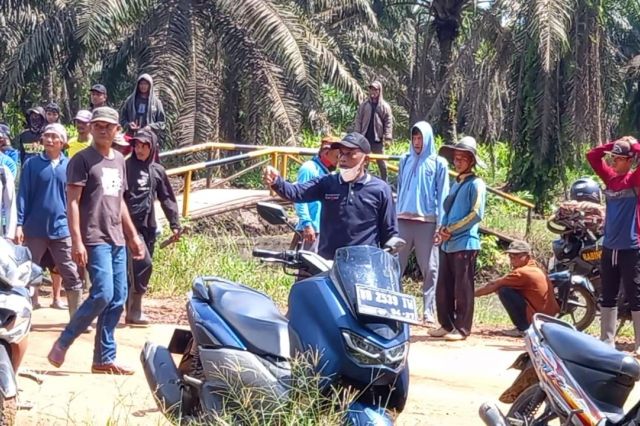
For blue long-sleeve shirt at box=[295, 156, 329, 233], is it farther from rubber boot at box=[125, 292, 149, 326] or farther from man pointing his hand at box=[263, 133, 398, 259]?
man pointing his hand at box=[263, 133, 398, 259]

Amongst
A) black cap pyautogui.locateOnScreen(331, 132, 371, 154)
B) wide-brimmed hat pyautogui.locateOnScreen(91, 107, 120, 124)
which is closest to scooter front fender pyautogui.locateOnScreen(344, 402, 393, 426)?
black cap pyautogui.locateOnScreen(331, 132, 371, 154)

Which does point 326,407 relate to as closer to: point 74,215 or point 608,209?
point 74,215

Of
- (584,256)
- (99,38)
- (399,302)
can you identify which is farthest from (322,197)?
(99,38)

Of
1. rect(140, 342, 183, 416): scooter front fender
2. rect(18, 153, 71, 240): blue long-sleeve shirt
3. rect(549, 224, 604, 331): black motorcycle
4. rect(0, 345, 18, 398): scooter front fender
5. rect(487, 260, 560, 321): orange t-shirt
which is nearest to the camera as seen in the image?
rect(0, 345, 18, 398): scooter front fender

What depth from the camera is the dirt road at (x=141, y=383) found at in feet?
21.0

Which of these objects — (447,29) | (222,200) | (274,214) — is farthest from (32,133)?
(447,29)

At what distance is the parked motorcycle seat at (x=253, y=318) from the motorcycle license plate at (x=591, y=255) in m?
5.19

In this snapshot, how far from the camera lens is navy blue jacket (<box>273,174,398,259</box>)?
7.16 m

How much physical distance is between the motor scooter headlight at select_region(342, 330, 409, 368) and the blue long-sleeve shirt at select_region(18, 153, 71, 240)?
4694 millimetres

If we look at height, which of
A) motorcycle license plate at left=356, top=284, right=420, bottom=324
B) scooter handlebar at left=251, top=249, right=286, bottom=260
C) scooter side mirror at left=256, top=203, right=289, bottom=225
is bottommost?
motorcycle license plate at left=356, top=284, right=420, bottom=324

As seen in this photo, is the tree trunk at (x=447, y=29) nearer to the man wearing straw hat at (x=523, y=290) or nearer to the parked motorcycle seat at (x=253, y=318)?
the man wearing straw hat at (x=523, y=290)

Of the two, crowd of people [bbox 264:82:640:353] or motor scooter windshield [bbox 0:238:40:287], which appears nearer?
motor scooter windshield [bbox 0:238:40:287]

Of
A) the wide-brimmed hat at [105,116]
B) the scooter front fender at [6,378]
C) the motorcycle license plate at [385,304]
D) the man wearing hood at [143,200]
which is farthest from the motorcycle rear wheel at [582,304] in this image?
the scooter front fender at [6,378]

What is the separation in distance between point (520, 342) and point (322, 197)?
3.37 meters
